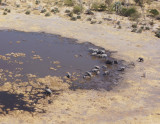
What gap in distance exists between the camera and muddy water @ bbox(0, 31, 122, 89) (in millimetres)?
23578

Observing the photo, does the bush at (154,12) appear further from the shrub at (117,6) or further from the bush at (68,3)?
the bush at (68,3)

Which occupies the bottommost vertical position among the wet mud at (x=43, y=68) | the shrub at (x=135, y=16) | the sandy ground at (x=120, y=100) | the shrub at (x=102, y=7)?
the sandy ground at (x=120, y=100)

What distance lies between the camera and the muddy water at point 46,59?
23578 mm

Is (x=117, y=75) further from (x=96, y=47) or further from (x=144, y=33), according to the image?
(x=144, y=33)

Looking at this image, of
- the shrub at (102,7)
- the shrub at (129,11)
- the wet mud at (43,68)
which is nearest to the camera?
the wet mud at (43,68)

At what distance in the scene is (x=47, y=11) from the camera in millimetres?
51438

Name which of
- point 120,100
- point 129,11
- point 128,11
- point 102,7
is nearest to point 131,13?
point 129,11

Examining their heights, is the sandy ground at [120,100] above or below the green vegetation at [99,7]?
below

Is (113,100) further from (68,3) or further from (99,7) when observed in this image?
(68,3)

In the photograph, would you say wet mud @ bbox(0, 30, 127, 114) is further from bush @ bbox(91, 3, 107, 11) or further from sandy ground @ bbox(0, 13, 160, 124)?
bush @ bbox(91, 3, 107, 11)

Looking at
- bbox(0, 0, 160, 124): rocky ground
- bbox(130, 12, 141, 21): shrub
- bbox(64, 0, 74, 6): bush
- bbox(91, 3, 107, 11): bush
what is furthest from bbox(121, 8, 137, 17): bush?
bbox(0, 0, 160, 124): rocky ground

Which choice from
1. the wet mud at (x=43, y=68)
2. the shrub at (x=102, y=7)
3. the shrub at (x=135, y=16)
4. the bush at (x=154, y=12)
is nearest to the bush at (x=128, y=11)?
the shrub at (x=135, y=16)

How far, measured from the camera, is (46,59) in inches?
1086

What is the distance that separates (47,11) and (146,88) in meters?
35.2
